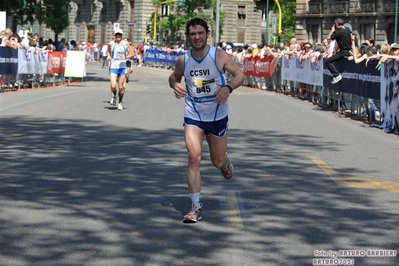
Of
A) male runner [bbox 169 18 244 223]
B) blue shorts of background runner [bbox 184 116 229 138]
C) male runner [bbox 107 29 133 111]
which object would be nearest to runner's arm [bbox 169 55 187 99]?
male runner [bbox 169 18 244 223]

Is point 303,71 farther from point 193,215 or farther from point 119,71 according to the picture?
point 193,215

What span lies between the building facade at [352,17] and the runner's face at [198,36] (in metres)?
51.3

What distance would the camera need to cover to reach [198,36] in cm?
826

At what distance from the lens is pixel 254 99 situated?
2836cm

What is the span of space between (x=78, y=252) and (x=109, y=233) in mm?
733

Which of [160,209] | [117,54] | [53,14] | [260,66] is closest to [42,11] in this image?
[53,14]

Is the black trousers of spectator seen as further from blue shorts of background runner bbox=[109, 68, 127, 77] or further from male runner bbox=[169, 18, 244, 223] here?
male runner bbox=[169, 18, 244, 223]

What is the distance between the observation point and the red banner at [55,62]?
1325 inches

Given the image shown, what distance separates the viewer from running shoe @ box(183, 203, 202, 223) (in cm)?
800

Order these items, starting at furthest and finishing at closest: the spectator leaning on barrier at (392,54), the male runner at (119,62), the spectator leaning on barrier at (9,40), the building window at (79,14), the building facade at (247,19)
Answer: the building window at (79,14)
the building facade at (247,19)
the spectator leaning on barrier at (9,40)
the male runner at (119,62)
the spectator leaning on barrier at (392,54)

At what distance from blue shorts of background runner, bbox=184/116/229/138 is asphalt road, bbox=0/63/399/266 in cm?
72

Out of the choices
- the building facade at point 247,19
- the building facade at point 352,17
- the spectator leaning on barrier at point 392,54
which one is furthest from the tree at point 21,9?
the building facade at point 247,19

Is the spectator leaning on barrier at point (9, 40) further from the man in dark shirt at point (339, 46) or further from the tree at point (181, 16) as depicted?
the tree at point (181, 16)

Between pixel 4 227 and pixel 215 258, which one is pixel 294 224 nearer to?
pixel 215 258
